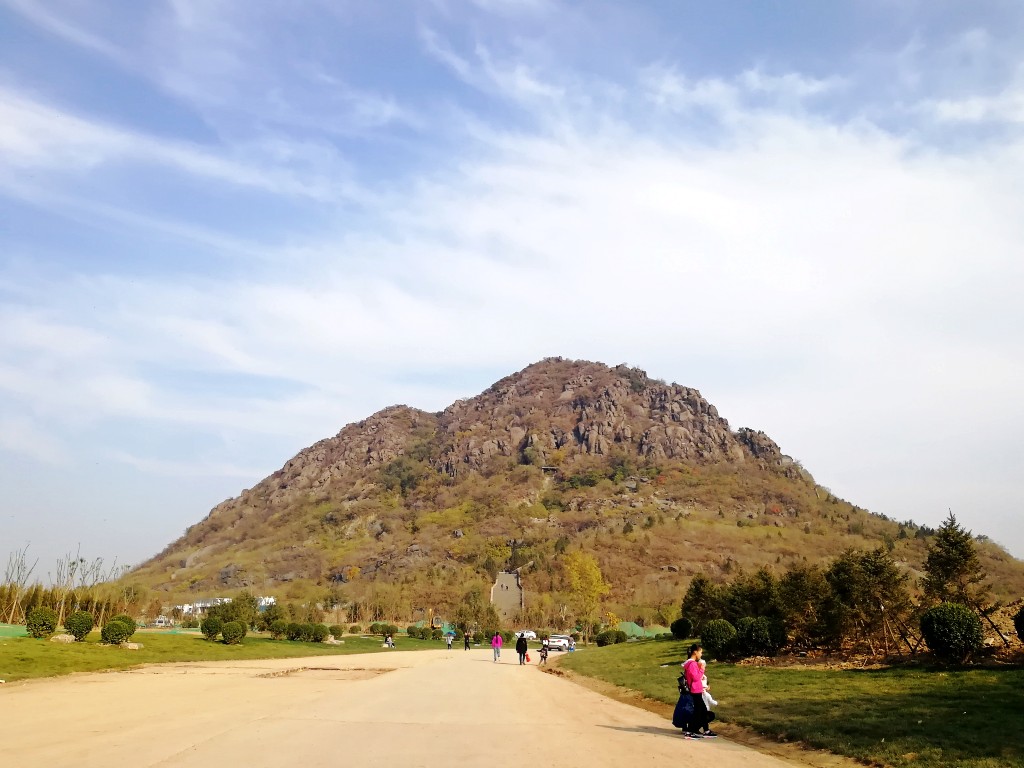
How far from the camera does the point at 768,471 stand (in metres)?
190

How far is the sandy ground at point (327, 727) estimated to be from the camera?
8484 mm

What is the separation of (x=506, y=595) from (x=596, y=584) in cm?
3478

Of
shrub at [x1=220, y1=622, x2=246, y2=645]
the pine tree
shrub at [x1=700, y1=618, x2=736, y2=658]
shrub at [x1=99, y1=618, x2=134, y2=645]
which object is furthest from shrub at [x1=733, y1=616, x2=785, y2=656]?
shrub at [x1=220, y1=622, x2=246, y2=645]

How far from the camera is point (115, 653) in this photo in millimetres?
26000

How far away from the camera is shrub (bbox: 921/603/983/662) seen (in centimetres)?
1545

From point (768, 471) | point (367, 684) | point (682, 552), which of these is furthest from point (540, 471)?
point (367, 684)

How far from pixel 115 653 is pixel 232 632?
897 centimetres

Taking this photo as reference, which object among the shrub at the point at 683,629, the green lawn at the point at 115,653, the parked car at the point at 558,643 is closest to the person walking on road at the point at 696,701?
the green lawn at the point at 115,653

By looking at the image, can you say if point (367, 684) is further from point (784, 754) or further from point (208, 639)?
point (208, 639)

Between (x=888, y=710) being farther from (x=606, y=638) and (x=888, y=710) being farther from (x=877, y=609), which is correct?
(x=606, y=638)

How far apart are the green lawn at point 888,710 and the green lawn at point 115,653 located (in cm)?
1733

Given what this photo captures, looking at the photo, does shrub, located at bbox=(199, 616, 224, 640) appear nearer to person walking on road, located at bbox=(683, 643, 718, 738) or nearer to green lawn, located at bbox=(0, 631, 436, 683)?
green lawn, located at bbox=(0, 631, 436, 683)

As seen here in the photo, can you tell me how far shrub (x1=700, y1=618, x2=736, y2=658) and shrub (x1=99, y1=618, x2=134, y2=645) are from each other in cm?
2290

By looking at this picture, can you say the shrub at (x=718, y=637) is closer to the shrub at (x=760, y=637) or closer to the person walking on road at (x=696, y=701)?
the shrub at (x=760, y=637)
